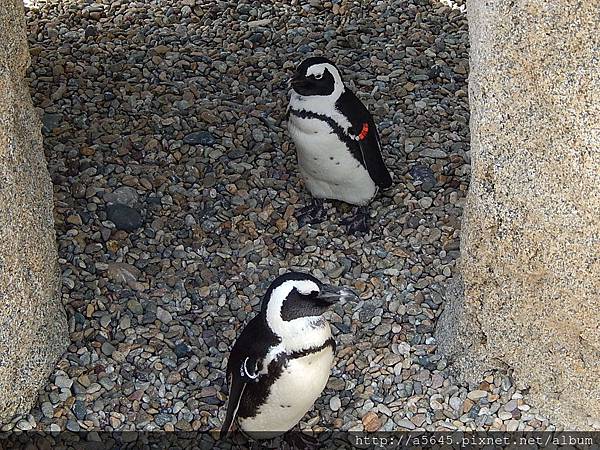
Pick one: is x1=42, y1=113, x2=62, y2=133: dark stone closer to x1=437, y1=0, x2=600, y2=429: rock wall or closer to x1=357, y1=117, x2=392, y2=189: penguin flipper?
x1=357, y1=117, x2=392, y2=189: penguin flipper

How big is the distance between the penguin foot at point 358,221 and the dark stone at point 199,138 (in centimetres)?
84

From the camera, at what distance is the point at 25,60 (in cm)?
387

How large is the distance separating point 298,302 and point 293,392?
0.31 metres

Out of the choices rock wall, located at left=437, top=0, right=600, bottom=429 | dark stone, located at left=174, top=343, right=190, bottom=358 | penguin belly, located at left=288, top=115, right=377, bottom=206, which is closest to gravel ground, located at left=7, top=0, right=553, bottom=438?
dark stone, located at left=174, top=343, right=190, bottom=358

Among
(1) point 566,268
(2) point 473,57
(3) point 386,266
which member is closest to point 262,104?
(3) point 386,266

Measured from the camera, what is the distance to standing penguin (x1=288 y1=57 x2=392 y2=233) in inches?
178

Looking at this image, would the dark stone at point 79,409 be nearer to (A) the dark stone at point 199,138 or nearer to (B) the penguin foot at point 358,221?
(B) the penguin foot at point 358,221

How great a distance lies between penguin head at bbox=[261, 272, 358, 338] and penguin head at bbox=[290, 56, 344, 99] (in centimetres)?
134

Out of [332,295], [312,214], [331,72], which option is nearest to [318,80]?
[331,72]

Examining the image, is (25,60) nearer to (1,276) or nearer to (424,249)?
(1,276)

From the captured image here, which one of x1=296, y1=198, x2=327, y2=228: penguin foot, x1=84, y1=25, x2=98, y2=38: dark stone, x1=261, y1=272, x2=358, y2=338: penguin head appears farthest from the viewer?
x1=84, y1=25, x2=98, y2=38: dark stone

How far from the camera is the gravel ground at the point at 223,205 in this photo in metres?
3.89

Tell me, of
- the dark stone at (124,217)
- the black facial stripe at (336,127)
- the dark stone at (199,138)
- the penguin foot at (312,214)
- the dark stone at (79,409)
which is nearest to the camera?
the dark stone at (79,409)

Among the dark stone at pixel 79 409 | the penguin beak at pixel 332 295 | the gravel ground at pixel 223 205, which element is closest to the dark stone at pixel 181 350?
the gravel ground at pixel 223 205
